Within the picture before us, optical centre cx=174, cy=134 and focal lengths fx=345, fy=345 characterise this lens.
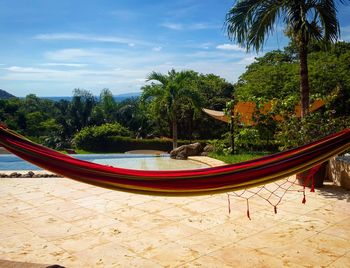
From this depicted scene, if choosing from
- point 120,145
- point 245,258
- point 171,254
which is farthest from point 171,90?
point 245,258

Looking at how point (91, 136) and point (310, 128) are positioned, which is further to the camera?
point (91, 136)

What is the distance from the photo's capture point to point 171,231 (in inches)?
138

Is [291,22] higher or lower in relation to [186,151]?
higher

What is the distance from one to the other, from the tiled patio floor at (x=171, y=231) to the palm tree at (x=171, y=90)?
25.0ft

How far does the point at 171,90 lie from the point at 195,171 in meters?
9.94

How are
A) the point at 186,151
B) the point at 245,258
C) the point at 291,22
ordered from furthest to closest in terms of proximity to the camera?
the point at 186,151 < the point at 291,22 < the point at 245,258

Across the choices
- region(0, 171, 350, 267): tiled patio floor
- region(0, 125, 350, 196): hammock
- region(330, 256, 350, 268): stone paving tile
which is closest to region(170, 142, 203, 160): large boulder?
region(0, 171, 350, 267): tiled patio floor

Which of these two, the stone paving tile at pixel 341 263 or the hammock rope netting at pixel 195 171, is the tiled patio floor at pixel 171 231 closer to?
the stone paving tile at pixel 341 263

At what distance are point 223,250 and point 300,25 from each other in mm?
4253

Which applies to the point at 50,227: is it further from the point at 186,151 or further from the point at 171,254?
the point at 186,151

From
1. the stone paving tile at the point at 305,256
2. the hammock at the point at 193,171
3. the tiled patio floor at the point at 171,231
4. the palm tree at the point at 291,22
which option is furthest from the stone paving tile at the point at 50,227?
the palm tree at the point at 291,22

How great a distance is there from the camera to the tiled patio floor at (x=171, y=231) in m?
2.88

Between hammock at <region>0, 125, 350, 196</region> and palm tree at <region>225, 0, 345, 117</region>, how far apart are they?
3743 mm

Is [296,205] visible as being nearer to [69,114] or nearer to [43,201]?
[43,201]
